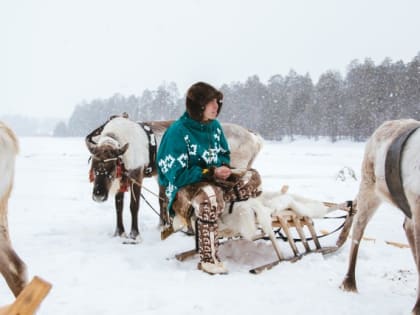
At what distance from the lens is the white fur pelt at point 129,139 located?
667 cm

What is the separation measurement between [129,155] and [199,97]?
2.41 m

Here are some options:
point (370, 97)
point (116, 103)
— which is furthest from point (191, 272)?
point (116, 103)

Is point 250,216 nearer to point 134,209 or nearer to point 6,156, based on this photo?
point 6,156

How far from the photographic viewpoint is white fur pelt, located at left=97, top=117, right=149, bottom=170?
6672 millimetres

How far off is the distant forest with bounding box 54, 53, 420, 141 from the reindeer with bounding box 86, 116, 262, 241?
5059 centimetres

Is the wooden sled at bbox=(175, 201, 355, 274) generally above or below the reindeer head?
below

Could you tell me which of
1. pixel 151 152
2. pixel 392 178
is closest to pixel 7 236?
pixel 392 178

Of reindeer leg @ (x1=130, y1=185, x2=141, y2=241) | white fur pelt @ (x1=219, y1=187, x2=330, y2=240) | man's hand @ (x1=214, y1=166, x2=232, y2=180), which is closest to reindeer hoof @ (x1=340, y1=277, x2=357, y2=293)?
white fur pelt @ (x1=219, y1=187, x2=330, y2=240)

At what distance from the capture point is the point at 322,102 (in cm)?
6462

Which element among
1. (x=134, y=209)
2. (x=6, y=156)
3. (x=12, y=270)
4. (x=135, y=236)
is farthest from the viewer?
(x=134, y=209)

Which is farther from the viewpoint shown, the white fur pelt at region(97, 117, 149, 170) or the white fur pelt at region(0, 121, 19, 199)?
the white fur pelt at region(97, 117, 149, 170)

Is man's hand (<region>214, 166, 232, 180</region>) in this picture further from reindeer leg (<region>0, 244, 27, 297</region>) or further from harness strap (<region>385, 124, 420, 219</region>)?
reindeer leg (<region>0, 244, 27, 297</region>)

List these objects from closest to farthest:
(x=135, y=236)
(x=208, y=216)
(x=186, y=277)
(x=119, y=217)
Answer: (x=186, y=277) < (x=208, y=216) < (x=135, y=236) < (x=119, y=217)

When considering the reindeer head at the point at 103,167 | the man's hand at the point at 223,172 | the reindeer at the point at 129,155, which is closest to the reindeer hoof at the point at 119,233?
the reindeer at the point at 129,155
